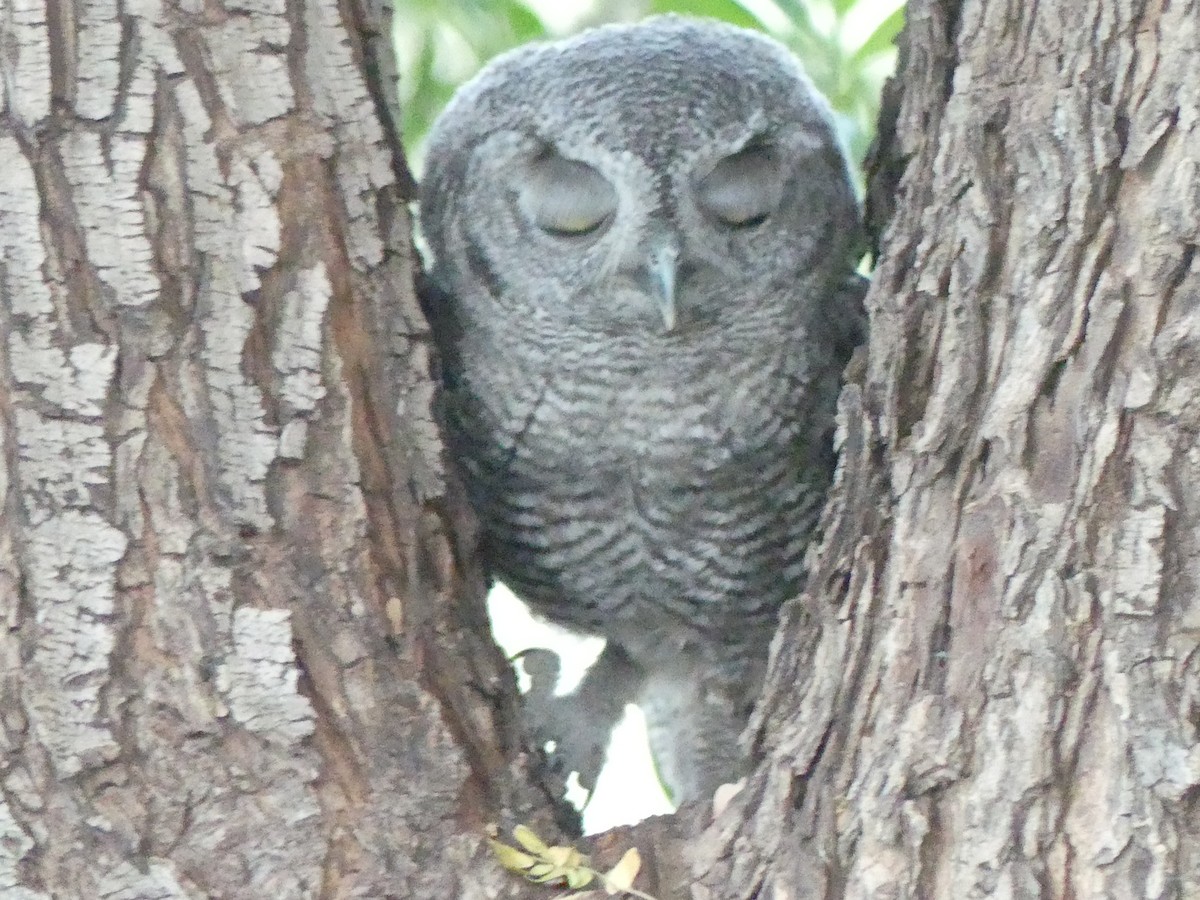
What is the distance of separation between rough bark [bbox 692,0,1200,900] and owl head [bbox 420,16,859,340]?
321 millimetres

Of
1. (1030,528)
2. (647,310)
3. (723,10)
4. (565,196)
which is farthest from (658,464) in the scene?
(1030,528)

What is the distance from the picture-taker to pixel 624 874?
121cm

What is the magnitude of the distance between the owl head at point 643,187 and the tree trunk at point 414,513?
10.3 inches

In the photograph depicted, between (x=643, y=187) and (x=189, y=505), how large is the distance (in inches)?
21.4

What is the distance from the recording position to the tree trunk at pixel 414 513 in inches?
40.1

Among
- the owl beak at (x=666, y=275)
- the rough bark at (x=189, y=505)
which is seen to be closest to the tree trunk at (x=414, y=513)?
the rough bark at (x=189, y=505)

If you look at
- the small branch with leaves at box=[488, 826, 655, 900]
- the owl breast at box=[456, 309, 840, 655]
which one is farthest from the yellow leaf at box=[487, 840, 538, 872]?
the owl breast at box=[456, 309, 840, 655]

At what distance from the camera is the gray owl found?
1455mm

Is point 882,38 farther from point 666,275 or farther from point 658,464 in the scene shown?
point 658,464

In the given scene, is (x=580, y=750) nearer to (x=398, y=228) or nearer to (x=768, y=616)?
(x=768, y=616)

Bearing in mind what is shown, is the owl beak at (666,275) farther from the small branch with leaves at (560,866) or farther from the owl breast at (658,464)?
the small branch with leaves at (560,866)

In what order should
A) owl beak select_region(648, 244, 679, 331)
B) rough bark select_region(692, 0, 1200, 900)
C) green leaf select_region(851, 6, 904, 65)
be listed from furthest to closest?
green leaf select_region(851, 6, 904, 65) < owl beak select_region(648, 244, 679, 331) < rough bark select_region(692, 0, 1200, 900)

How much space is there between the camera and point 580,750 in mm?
1836

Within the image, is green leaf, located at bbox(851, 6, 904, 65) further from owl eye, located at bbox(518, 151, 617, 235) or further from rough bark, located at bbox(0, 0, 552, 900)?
rough bark, located at bbox(0, 0, 552, 900)
